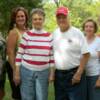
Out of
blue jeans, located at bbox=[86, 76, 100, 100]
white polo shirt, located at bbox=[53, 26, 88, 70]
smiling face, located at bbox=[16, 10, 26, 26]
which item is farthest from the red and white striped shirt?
blue jeans, located at bbox=[86, 76, 100, 100]

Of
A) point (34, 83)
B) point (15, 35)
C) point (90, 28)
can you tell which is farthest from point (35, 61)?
point (90, 28)

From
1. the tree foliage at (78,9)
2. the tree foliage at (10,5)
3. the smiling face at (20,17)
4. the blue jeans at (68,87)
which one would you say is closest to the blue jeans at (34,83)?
the blue jeans at (68,87)

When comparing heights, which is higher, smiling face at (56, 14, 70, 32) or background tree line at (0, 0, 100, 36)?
smiling face at (56, 14, 70, 32)

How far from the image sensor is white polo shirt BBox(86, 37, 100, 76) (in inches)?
265

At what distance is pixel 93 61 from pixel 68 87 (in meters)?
0.58

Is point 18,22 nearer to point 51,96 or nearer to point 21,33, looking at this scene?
point 21,33

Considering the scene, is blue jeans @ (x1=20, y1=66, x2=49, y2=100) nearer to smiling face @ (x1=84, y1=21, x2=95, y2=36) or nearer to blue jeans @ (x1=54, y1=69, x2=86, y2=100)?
blue jeans @ (x1=54, y1=69, x2=86, y2=100)

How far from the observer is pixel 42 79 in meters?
6.56

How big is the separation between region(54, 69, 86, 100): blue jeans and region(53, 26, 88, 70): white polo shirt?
0.13 metres

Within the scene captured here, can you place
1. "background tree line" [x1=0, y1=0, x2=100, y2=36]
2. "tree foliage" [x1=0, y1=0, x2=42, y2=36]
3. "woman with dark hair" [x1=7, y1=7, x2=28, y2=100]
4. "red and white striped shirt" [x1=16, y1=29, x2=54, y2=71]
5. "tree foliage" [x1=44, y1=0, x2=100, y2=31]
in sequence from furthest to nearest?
"tree foliage" [x1=44, y1=0, x2=100, y2=31]
"background tree line" [x1=0, y1=0, x2=100, y2=36]
"tree foliage" [x1=0, y1=0, x2=42, y2=36]
"woman with dark hair" [x1=7, y1=7, x2=28, y2=100]
"red and white striped shirt" [x1=16, y1=29, x2=54, y2=71]

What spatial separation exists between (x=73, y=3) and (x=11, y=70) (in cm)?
4758

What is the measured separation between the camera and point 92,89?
680 centimetres

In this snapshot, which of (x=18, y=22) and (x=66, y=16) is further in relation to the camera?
(x=18, y=22)

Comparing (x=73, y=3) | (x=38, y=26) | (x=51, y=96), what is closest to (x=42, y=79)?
(x=38, y=26)
